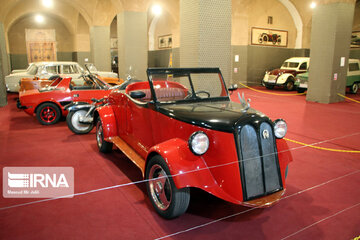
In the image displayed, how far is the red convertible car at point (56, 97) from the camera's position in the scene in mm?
7418

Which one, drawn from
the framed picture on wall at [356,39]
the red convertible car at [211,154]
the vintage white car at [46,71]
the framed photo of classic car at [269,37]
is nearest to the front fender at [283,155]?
the red convertible car at [211,154]

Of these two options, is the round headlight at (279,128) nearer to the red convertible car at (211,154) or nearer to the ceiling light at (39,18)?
the red convertible car at (211,154)

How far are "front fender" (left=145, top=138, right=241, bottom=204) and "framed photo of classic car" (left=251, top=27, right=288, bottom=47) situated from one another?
17134 mm

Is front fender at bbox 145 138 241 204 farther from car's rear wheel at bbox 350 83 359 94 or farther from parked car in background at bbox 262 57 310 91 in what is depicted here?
car's rear wheel at bbox 350 83 359 94

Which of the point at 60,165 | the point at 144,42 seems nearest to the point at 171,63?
the point at 144,42

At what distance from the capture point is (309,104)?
11344 millimetres

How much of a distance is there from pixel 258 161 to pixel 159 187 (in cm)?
112

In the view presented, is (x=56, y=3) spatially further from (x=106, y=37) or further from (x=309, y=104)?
(x=309, y=104)

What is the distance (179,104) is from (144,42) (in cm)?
990

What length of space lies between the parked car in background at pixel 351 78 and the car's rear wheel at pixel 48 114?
1127 cm

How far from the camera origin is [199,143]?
2834 mm

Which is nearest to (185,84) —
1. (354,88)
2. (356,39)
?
(354,88)

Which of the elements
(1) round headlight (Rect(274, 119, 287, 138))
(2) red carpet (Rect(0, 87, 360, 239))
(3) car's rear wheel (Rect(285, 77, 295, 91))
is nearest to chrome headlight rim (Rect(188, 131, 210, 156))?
(2) red carpet (Rect(0, 87, 360, 239))

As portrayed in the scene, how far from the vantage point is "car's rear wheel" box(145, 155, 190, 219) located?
9.50 ft
